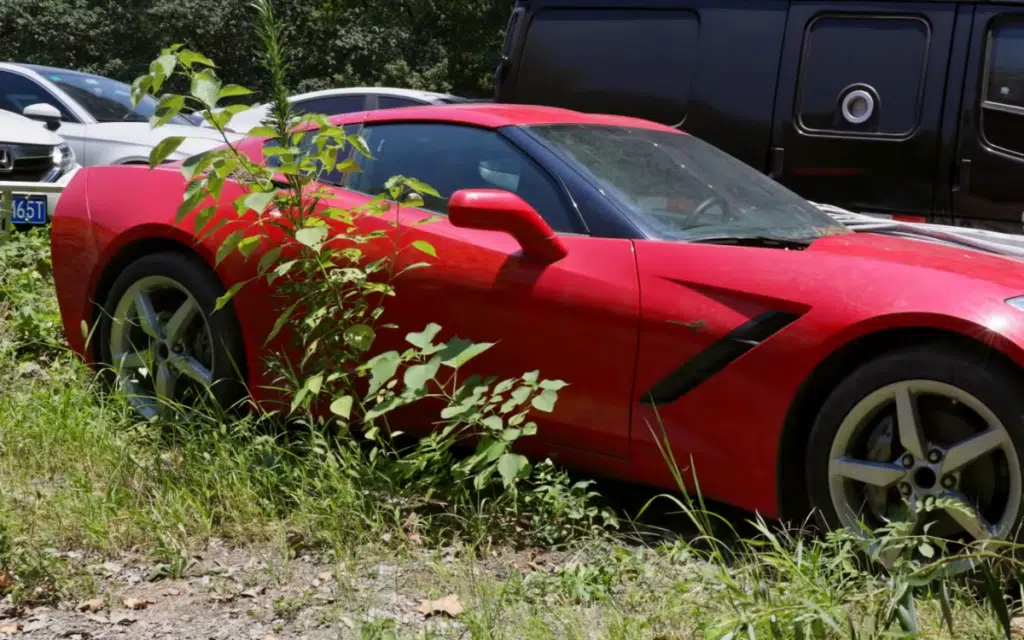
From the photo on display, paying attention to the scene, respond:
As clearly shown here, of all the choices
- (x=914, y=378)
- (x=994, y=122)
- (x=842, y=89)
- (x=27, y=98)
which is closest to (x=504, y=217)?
(x=914, y=378)

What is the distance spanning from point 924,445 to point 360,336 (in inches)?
67.6

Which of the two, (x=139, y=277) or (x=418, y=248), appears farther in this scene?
(x=139, y=277)

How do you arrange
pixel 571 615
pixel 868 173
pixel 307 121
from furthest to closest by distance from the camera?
pixel 868 173
pixel 307 121
pixel 571 615

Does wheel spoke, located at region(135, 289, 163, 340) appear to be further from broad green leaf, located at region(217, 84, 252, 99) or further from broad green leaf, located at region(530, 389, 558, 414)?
broad green leaf, located at region(530, 389, 558, 414)

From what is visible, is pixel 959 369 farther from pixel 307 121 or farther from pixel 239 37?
pixel 239 37

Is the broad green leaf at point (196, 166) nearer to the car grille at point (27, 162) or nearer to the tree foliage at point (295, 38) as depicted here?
the car grille at point (27, 162)

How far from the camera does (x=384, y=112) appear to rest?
4480 millimetres

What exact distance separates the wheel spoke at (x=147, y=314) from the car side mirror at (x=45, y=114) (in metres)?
4.94

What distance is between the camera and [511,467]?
3.40m

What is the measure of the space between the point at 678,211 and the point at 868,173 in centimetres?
263

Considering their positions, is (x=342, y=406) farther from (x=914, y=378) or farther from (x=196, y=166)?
(x=914, y=378)

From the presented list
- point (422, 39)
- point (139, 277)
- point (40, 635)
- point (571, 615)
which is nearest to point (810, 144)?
point (139, 277)

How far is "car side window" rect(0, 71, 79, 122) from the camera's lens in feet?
31.3

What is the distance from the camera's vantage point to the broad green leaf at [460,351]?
352 cm
